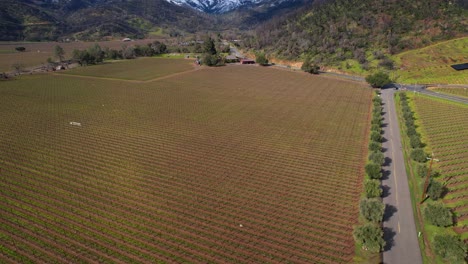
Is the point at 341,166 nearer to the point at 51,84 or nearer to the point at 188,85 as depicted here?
the point at 188,85

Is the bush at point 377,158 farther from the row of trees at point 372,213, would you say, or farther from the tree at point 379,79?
the tree at point 379,79

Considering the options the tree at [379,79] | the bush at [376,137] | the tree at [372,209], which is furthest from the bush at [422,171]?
the tree at [379,79]

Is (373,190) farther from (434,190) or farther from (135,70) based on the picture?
(135,70)

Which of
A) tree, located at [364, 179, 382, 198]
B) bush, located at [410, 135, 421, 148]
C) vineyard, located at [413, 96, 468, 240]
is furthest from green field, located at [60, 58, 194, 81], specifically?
tree, located at [364, 179, 382, 198]

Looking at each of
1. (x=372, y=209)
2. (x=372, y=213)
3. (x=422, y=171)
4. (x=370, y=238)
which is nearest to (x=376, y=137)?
(x=422, y=171)

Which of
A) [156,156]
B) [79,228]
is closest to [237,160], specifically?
[156,156]

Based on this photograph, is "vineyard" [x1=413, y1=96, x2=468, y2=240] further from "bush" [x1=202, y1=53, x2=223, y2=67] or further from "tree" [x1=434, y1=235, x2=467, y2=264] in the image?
"bush" [x1=202, y1=53, x2=223, y2=67]
